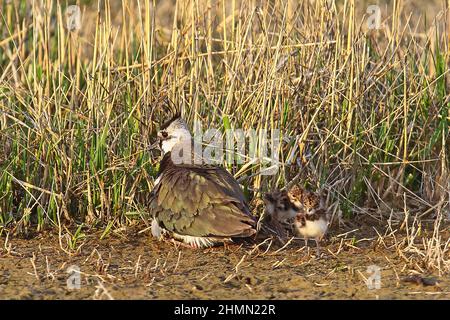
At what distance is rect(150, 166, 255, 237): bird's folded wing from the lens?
18.2 feet

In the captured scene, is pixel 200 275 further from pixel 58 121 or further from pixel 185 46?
pixel 185 46

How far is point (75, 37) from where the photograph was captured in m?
7.15

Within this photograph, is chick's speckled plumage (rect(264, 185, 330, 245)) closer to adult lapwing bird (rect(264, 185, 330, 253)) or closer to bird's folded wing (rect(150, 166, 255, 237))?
adult lapwing bird (rect(264, 185, 330, 253))

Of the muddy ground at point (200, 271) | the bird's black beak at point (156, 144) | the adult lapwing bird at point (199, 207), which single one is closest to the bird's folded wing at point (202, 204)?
the adult lapwing bird at point (199, 207)

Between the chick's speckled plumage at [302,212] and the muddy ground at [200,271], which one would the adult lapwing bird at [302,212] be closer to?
the chick's speckled plumage at [302,212]

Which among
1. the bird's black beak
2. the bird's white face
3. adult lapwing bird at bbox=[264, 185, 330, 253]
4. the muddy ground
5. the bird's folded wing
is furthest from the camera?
the bird's black beak

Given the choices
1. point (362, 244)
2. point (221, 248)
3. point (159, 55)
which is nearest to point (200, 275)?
point (221, 248)

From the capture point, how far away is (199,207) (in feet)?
18.6

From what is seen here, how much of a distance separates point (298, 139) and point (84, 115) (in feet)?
4.77

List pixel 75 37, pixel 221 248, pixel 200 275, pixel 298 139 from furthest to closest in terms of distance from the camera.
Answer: pixel 75 37 < pixel 298 139 < pixel 221 248 < pixel 200 275

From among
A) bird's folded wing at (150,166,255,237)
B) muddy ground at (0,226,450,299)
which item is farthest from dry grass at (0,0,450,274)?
bird's folded wing at (150,166,255,237)

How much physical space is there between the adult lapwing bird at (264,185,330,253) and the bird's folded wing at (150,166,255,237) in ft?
0.92

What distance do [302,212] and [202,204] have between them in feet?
Result: 2.01

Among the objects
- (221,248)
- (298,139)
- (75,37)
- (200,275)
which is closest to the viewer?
→ (200,275)
